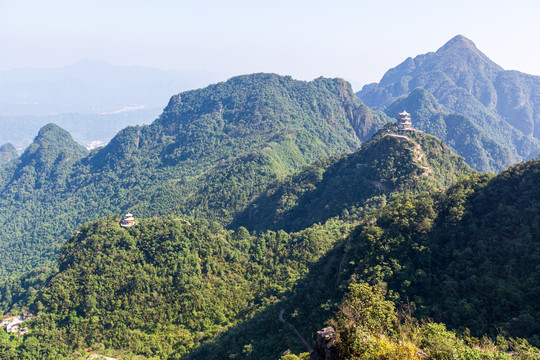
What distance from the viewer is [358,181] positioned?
2820 inches

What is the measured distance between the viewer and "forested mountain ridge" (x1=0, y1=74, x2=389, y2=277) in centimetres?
10425

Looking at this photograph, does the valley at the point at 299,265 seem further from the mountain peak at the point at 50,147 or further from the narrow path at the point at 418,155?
the mountain peak at the point at 50,147

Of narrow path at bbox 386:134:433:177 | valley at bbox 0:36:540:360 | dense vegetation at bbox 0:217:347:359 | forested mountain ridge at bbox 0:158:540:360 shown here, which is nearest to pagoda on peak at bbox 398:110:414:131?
valley at bbox 0:36:540:360

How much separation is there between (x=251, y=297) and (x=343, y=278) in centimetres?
1871

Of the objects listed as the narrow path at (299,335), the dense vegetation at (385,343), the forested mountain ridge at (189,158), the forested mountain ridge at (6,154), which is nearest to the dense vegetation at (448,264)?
the narrow path at (299,335)

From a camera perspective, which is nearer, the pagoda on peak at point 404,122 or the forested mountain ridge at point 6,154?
the pagoda on peak at point 404,122

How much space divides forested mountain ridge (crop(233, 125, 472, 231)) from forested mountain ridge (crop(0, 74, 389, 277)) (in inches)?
591

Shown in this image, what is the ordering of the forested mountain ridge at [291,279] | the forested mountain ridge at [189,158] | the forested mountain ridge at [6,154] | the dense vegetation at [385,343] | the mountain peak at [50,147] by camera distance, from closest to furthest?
1. the dense vegetation at [385,343]
2. the forested mountain ridge at [291,279]
3. the forested mountain ridge at [189,158]
4. the mountain peak at [50,147]
5. the forested mountain ridge at [6,154]

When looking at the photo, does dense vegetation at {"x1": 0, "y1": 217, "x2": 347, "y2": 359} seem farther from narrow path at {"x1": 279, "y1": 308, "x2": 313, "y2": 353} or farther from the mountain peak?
the mountain peak

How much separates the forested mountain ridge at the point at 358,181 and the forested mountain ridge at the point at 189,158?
15019 mm

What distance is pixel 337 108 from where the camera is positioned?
182 metres

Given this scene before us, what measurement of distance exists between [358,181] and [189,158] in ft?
306

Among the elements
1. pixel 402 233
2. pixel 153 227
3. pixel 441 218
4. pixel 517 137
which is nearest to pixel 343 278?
pixel 402 233

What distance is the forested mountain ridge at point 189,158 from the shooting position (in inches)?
4104
